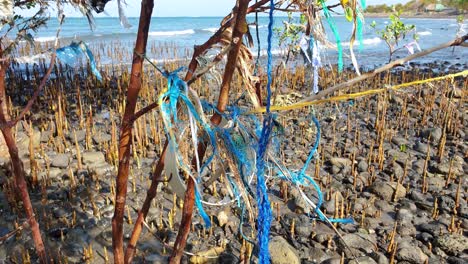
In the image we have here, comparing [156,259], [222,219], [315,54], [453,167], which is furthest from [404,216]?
[315,54]

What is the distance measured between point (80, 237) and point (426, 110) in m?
5.63

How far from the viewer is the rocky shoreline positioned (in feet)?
10.6

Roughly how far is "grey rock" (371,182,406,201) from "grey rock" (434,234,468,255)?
2.64ft

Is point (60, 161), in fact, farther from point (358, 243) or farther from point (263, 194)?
point (263, 194)

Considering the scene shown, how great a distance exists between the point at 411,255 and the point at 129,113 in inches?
106

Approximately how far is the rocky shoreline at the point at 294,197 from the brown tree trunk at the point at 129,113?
61 centimetres

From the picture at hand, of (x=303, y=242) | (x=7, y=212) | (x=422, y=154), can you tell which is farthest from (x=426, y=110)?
(x=7, y=212)

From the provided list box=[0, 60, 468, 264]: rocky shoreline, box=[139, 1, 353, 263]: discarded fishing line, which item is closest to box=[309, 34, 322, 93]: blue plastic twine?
box=[139, 1, 353, 263]: discarded fishing line

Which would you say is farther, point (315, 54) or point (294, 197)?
point (294, 197)

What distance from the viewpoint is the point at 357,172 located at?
187 inches

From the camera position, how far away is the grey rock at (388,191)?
4172 millimetres

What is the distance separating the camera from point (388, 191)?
165 inches

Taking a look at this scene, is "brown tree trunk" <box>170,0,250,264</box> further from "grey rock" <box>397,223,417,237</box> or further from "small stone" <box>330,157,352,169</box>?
"small stone" <box>330,157,352,169</box>

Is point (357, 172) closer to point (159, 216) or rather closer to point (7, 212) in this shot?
point (159, 216)
